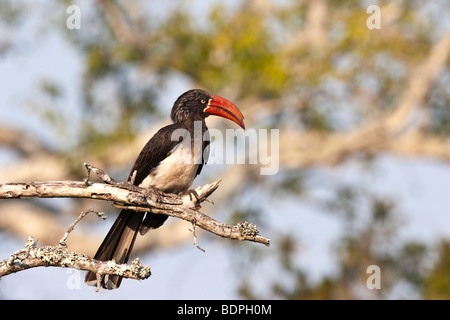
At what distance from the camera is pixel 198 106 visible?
317 inches

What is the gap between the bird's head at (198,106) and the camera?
7945 mm

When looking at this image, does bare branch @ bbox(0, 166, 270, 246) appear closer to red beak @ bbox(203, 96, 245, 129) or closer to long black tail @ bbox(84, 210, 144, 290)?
long black tail @ bbox(84, 210, 144, 290)

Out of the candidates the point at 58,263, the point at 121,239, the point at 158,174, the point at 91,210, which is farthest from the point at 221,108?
the point at 58,263

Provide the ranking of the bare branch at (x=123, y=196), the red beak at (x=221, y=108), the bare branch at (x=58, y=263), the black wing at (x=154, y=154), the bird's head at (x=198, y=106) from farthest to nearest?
the bird's head at (x=198, y=106) → the red beak at (x=221, y=108) → the black wing at (x=154, y=154) → the bare branch at (x=123, y=196) → the bare branch at (x=58, y=263)

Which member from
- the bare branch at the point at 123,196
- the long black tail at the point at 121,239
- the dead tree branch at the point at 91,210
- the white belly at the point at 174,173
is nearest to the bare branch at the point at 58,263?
the dead tree branch at the point at 91,210

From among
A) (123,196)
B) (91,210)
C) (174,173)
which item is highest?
(174,173)

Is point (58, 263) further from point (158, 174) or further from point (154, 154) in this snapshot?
point (154, 154)

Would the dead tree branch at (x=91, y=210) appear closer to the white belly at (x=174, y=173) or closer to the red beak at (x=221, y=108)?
the white belly at (x=174, y=173)

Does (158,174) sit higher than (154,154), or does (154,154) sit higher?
(154,154)
